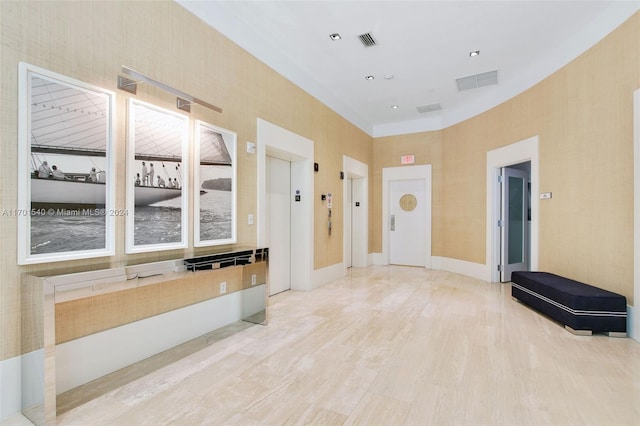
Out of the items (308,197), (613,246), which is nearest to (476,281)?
(613,246)

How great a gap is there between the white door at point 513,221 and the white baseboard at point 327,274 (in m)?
3.09

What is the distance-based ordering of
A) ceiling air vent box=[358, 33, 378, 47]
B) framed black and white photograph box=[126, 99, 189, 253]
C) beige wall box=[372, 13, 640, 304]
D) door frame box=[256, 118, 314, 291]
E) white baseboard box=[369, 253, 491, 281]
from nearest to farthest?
framed black and white photograph box=[126, 99, 189, 253] < beige wall box=[372, 13, 640, 304] < ceiling air vent box=[358, 33, 378, 47] < door frame box=[256, 118, 314, 291] < white baseboard box=[369, 253, 491, 281]

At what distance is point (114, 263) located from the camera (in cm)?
241

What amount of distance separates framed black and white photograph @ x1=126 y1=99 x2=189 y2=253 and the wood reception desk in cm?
36

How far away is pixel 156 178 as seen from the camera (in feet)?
9.00

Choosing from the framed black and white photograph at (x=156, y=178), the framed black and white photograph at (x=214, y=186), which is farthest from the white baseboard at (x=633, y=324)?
the framed black and white photograph at (x=156, y=178)

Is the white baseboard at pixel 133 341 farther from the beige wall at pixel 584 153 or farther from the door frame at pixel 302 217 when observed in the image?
the beige wall at pixel 584 153

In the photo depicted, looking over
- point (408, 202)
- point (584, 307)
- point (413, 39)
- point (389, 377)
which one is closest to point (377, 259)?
point (408, 202)

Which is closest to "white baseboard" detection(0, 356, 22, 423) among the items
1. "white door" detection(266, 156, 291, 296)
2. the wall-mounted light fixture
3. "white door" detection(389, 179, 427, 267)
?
the wall-mounted light fixture

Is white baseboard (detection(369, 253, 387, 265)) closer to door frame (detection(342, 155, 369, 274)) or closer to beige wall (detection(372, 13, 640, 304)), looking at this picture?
door frame (detection(342, 155, 369, 274))

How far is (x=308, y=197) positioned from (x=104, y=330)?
3.32m

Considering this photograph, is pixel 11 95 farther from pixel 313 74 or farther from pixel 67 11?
pixel 313 74

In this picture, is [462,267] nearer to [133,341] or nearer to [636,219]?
[636,219]

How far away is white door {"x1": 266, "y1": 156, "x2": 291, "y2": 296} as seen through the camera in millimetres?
4812
